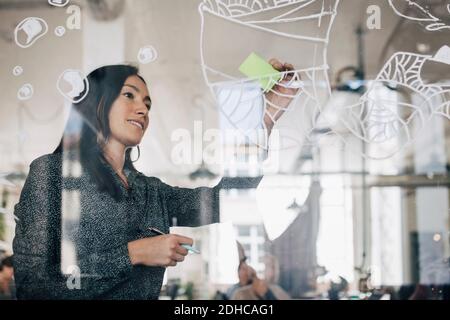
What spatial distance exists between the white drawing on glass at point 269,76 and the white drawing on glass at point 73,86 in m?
0.49

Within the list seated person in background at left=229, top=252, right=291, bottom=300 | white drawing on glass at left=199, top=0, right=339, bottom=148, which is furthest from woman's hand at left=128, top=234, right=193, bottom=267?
white drawing on glass at left=199, top=0, right=339, bottom=148

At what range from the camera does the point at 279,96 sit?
3.02 m

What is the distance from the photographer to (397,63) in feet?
9.91

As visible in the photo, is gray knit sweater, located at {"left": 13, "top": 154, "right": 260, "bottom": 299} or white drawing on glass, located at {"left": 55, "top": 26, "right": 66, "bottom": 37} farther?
white drawing on glass, located at {"left": 55, "top": 26, "right": 66, "bottom": 37}

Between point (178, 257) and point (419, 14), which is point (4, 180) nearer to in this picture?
point (178, 257)

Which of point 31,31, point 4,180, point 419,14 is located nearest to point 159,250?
point 4,180

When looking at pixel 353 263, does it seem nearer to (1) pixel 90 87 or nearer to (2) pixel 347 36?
(2) pixel 347 36

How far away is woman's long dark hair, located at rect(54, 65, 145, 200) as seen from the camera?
3.01 m

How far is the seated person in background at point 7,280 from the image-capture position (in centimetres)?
299

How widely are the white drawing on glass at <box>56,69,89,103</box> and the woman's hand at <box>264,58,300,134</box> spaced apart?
732mm

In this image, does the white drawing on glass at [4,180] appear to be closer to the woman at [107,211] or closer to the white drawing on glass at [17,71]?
the woman at [107,211]

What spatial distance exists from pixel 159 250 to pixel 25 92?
83 centimetres

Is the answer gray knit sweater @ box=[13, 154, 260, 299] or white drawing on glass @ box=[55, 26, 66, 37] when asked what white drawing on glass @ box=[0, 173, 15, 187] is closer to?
gray knit sweater @ box=[13, 154, 260, 299]
